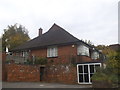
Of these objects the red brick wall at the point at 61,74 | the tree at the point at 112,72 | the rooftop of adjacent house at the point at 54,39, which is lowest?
the red brick wall at the point at 61,74

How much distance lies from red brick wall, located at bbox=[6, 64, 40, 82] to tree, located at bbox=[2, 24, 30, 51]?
22.6 meters

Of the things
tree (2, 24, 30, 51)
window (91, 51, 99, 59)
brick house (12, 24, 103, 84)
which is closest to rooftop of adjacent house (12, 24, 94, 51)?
brick house (12, 24, 103, 84)

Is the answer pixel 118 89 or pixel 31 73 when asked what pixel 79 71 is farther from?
pixel 118 89

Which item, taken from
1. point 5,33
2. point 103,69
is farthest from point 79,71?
point 5,33

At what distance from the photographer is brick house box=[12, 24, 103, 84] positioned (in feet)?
82.2

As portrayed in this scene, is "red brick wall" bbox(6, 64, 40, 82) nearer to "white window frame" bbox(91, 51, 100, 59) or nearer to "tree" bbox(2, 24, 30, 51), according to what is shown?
"white window frame" bbox(91, 51, 100, 59)

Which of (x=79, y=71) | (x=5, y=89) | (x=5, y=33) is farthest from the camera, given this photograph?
(x=5, y=33)

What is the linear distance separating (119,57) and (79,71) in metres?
8.95

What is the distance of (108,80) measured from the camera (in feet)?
55.8

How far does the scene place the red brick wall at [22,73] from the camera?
75.8 feet

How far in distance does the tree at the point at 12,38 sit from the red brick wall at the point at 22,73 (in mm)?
22600

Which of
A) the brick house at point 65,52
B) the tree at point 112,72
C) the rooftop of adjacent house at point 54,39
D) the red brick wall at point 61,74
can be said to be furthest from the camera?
the rooftop of adjacent house at point 54,39

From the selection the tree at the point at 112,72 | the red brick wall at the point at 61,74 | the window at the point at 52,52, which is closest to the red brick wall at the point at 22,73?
the red brick wall at the point at 61,74

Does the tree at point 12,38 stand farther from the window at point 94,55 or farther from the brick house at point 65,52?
the window at point 94,55
